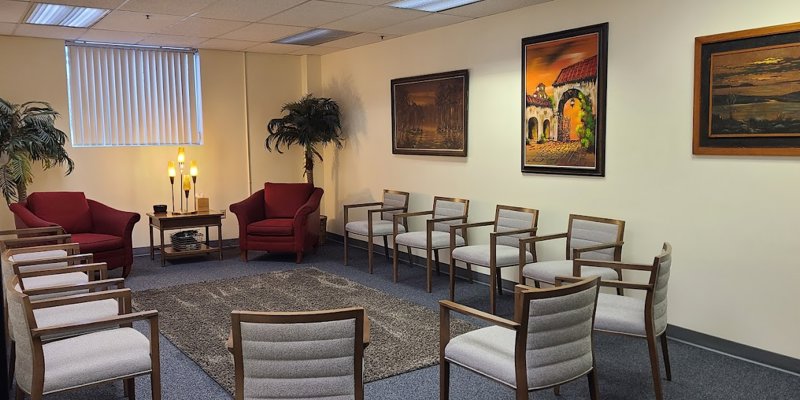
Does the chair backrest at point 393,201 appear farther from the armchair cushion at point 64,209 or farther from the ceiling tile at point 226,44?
the armchair cushion at point 64,209

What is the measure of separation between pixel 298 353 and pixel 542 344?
3.37 feet

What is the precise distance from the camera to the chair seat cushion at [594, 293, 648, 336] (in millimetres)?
3275

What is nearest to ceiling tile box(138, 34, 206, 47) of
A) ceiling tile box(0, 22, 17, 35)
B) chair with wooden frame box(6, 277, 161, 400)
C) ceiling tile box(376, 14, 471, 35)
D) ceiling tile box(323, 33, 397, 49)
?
ceiling tile box(0, 22, 17, 35)

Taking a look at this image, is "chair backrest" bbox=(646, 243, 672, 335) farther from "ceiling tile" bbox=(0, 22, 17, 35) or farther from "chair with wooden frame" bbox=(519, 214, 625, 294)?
"ceiling tile" bbox=(0, 22, 17, 35)

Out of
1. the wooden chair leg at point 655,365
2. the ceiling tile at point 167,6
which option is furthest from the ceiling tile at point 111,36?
the wooden chair leg at point 655,365

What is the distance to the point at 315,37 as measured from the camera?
272 inches

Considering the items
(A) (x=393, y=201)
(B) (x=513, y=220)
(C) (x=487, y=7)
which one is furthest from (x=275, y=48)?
(B) (x=513, y=220)

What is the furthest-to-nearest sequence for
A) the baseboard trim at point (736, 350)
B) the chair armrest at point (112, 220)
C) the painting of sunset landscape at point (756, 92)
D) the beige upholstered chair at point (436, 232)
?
1. the chair armrest at point (112, 220)
2. the beige upholstered chair at point (436, 232)
3. the baseboard trim at point (736, 350)
4. the painting of sunset landscape at point (756, 92)

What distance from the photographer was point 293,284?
19.5 ft

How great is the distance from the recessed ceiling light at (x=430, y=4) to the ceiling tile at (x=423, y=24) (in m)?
0.25

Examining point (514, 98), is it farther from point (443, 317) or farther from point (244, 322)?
point (244, 322)

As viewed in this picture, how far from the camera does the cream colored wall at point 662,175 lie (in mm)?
3764

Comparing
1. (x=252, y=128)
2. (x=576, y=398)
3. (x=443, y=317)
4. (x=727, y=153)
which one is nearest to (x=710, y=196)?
(x=727, y=153)

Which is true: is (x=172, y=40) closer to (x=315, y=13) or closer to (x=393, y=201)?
(x=315, y=13)
